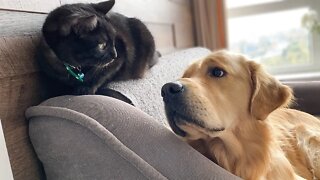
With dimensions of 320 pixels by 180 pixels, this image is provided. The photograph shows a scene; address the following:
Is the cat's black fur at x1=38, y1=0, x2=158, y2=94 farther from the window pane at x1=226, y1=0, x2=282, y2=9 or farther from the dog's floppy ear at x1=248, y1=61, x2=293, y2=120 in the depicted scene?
the window pane at x1=226, y1=0, x2=282, y2=9

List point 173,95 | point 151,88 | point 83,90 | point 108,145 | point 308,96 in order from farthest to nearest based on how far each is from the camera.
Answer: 1. point 308,96
2. point 151,88
3. point 83,90
4. point 173,95
5. point 108,145

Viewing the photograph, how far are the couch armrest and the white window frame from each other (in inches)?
45.1

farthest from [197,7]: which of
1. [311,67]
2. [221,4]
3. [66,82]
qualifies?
[66,82]

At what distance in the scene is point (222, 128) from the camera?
3.54ft

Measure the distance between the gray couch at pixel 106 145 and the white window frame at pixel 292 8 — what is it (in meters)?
2.55

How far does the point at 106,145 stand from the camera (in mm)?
869

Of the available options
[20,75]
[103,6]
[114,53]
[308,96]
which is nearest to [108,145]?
[20,75]

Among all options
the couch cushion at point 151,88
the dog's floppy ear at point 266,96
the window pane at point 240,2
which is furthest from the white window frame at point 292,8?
the dog's floppy ear at point 266,96

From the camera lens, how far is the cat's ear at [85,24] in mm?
1074

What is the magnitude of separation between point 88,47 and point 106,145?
0.42 m

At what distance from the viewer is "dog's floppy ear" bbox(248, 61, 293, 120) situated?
114 centimetres

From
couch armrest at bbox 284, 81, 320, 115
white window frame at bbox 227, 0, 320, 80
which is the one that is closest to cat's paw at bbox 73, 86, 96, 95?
couch armrest at bbox 284, 81, 320, 115

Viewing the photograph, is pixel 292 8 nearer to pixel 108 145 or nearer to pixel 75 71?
pixel 75 71

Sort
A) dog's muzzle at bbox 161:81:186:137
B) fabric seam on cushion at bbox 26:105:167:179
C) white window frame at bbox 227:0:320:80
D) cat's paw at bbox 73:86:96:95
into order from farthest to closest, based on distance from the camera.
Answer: white window frame at bbox 227:0:320:80 < cat's paw at bbox 73:86:96:95 < dog's muzzle at bbox 161:81:186:137 < fabric seam on cushion at bbox 26:105:167:179
